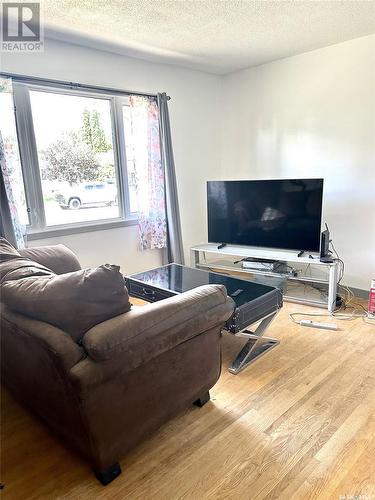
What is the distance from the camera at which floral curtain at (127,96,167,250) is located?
3.65 meters

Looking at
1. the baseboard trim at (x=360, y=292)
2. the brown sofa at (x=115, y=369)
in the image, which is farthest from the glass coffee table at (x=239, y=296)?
the baseboard trim at (x=360, y=292)

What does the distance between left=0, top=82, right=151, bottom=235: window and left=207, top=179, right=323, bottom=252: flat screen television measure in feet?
3.28

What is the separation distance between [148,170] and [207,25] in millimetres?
1525

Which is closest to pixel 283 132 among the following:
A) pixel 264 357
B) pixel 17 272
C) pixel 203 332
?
pixel 264 357

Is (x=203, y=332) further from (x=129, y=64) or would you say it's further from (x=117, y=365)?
(x=129, y=64)

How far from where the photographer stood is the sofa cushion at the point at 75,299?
4.29 feet

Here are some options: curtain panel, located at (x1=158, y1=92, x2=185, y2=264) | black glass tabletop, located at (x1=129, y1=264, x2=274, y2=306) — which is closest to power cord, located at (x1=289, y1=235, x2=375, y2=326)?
black glass tabletop, located at (x1=129, y1=264, x2=274, y2=306)

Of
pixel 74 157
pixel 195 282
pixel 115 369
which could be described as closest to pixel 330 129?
pixel 195 282

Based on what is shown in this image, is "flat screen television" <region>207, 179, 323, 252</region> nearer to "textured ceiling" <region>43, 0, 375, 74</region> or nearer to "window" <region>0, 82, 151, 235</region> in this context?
"window" <region>0, 82, 151, 235</region>

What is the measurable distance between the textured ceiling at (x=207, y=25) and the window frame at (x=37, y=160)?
45 cm

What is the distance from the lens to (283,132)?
3.84m

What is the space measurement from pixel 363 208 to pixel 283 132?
1.25m

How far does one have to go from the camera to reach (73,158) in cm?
337

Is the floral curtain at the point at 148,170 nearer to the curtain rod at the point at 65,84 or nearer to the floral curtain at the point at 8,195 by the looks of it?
the curtain rod at the point at 65,84
